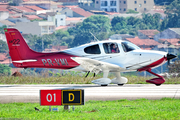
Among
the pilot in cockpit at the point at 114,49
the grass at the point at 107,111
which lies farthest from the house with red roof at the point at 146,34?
the grass at the point at 107,111

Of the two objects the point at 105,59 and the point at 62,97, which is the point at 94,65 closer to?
the point at 105,59

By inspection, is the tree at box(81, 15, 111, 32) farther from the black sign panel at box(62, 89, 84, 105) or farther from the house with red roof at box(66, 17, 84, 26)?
the black sign panel at box(62, 89, 84, 105)

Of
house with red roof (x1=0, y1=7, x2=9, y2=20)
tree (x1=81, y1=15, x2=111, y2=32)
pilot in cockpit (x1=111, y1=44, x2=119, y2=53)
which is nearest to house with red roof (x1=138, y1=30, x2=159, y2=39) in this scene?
tree (x1=81, y1=15, x2=111, y2=32)

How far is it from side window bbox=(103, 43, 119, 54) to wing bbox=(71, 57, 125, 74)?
0.59 metres

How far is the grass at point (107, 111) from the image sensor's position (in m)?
10.3

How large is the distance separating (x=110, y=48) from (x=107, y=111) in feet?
21.4

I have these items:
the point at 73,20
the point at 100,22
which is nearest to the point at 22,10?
the point at 73,20

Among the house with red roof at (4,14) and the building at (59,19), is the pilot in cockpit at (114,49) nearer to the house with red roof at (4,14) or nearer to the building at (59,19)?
the house with red roof at (4,14)

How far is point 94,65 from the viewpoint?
17.1m

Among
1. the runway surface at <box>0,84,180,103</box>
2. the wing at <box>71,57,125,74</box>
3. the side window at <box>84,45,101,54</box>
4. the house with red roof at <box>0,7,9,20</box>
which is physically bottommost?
the house with red roof at <box>0,7,9,20</box>

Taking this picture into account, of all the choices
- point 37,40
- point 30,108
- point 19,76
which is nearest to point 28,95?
point 30,108

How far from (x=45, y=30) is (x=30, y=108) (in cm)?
14689

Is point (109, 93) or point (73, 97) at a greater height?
point (73, 97)

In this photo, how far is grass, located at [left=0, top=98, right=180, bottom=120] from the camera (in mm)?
10267
